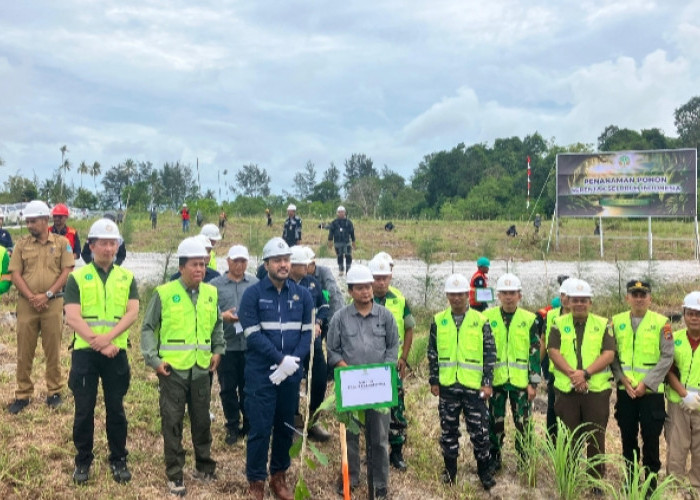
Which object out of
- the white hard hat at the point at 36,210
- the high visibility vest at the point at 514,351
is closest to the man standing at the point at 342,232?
the white hard hat at the point at 36,210

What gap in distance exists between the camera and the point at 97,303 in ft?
14.1

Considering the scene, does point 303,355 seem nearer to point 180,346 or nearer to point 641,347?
point 180,346

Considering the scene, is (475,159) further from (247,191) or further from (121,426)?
(121,426)

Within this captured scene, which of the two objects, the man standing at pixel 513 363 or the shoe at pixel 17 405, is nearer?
the man standing at pixel 513 363

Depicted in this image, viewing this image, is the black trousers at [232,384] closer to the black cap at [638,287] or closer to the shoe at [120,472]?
the shoe at [120,472]

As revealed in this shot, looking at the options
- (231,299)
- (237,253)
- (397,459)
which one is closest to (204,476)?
(231,299)

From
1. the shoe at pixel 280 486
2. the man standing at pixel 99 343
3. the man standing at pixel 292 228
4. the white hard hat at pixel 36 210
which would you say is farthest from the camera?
the man standing at pixel 292 228

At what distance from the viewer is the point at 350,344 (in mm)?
4473

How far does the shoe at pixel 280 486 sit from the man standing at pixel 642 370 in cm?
265

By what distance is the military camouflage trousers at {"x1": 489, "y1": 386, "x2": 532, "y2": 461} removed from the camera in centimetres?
498

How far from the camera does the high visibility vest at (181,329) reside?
4.24m

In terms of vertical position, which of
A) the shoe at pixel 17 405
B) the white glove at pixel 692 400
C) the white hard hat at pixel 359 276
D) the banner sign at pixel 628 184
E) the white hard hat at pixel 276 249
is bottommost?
the shoe at pixel 17 405

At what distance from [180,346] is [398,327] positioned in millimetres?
1767

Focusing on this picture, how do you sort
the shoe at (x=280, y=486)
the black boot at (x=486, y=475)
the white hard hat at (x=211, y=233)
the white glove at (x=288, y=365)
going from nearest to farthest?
the white glove at (x=288, y=365)
the shoe at (x=280, y=486)
the black boot at (x=486, y=475)
the white hard hat at (x=211, y=233)
